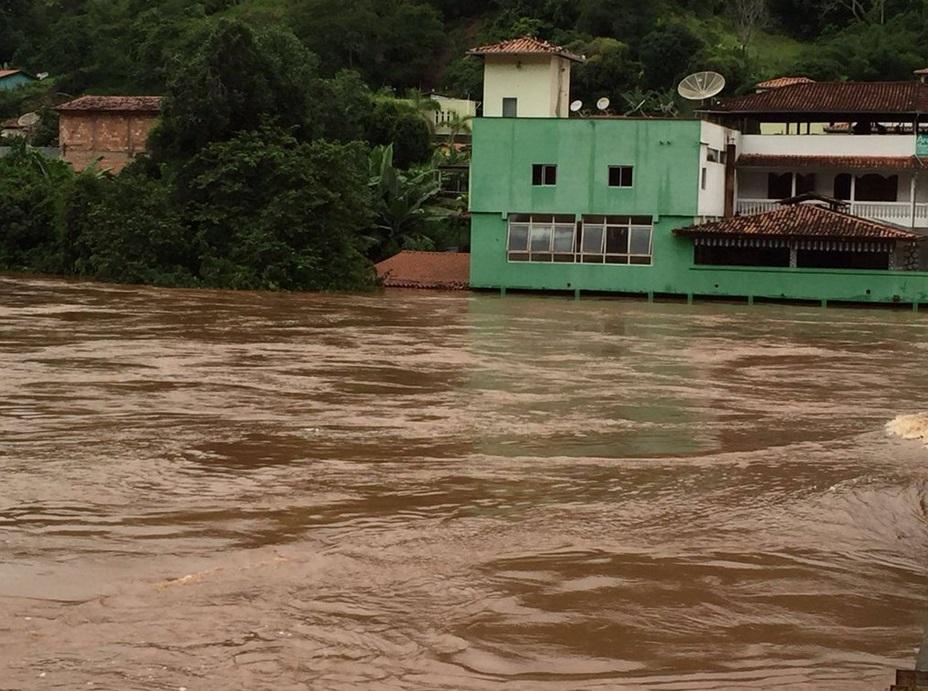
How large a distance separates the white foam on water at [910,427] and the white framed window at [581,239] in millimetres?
25230

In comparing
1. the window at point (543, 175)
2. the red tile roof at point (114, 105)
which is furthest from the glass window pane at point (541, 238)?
the red tile roof at point (114, 105)

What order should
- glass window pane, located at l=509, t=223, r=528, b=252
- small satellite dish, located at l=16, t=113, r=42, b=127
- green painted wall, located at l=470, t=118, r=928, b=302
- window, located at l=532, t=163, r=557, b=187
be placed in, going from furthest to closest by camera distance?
small satellite dish, located at l=16, t=113, r=42, b=127
glass window pane, located at l=509, t=223, r=528, b=252
window, located at l=532, t=163, r=557, b=187
green painted wall, located at l=470, t=118, r=928, b=302

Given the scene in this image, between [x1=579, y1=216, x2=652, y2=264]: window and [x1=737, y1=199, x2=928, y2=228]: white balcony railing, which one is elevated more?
[x1=737, y1=199, x2=928, y2=228]: white balcony railing

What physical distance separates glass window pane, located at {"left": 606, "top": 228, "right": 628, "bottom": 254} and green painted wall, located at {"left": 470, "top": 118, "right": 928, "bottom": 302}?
543mm

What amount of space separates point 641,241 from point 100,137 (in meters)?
27.4

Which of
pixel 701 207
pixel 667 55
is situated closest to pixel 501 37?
pixel 667 55

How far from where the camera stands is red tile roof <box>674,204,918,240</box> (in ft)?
127

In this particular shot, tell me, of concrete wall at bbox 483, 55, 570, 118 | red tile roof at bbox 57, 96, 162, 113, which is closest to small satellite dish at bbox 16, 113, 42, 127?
red tile roof at bbox 57, 96, 162, 113

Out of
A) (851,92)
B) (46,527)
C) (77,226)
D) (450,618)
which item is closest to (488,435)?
(46,527)

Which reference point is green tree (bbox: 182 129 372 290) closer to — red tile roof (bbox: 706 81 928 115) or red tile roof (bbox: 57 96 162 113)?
red tile roof (bbox: 706 81 928 115)

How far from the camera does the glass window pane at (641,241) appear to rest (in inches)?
1620

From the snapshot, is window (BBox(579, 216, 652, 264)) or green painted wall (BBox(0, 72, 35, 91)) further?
green painted wall (BBox(0, 72, 35, 91))

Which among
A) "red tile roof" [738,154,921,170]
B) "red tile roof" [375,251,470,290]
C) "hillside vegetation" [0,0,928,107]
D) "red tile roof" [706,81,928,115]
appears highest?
"hillside vegetation" [0,0,928,107]

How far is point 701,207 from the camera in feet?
137
